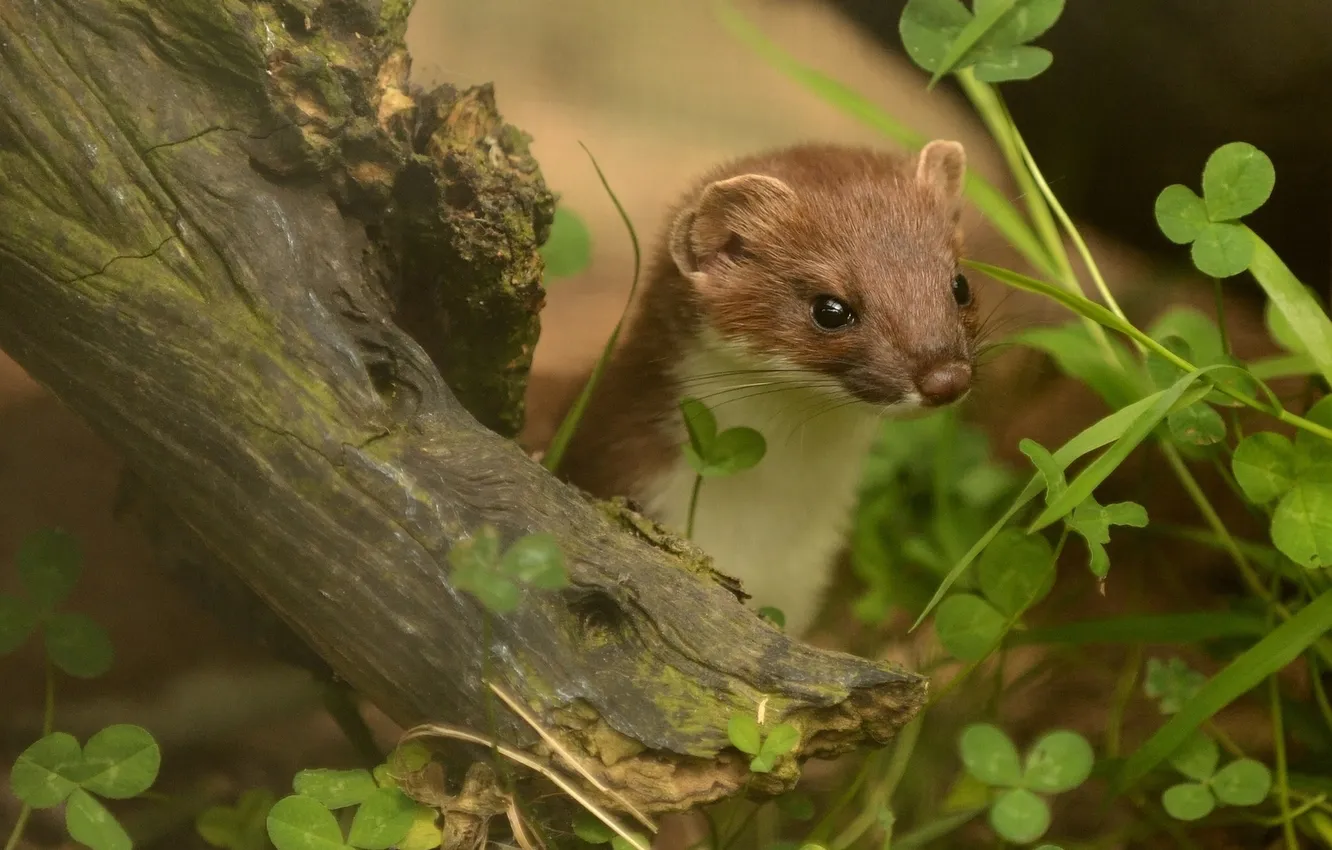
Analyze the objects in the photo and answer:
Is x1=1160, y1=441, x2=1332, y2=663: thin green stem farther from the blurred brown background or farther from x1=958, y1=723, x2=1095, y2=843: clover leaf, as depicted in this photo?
x1=958, y1=723, x2=1095, y2=843: clover leaf

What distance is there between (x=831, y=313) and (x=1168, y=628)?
55cm

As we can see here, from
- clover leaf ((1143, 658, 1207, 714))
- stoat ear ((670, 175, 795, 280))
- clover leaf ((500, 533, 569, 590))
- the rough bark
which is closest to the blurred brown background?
stoat ear ((670, 175, 795, 280))

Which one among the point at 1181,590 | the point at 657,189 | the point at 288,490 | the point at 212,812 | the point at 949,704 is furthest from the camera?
the point at 657,189

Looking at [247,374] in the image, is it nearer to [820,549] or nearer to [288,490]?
[288,490]

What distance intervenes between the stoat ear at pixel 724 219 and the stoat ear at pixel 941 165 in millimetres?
191

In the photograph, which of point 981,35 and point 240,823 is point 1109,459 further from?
point 240,823

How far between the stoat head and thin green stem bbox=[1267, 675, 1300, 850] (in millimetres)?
516

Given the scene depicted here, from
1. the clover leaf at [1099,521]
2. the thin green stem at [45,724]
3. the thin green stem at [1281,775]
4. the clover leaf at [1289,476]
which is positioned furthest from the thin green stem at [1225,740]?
the thin green stem at [45,724]

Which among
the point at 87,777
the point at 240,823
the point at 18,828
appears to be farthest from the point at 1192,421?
the point at 18,828

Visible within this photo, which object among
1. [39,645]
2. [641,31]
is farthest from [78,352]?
[641,31]

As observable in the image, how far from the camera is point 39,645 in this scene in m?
1.16

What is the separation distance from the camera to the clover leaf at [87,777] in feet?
3.38

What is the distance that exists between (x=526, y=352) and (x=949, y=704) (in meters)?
0.68

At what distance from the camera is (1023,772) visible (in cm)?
113
